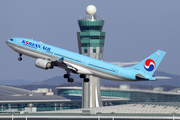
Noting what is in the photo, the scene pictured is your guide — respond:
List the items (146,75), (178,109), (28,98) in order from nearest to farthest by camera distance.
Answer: (146,75), (178,109), (28,98)

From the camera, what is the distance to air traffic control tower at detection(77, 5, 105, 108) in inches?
6550

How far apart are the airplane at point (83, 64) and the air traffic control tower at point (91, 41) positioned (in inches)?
2621

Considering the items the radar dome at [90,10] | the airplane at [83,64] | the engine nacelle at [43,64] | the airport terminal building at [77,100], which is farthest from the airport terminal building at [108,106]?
the radar dome at [90,10]

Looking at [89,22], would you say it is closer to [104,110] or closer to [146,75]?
[104,110]

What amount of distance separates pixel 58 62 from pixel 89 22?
72716 mm

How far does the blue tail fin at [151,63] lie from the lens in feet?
294

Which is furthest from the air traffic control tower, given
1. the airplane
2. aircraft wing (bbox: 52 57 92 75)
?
aircraft wing (bbox: 52 57 92 75)

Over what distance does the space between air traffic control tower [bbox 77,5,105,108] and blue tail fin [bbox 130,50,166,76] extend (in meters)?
75.1

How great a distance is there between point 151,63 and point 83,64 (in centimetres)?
1370

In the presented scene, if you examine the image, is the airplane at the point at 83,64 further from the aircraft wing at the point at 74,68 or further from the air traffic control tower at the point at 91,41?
the air traffic control tower at the point at 91,41

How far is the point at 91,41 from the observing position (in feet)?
548

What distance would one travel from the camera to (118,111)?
108 m

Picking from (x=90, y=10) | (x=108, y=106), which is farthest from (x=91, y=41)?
(x=108, y=106)

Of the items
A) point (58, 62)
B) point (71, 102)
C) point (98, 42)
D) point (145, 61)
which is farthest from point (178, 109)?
point (71, 102)
